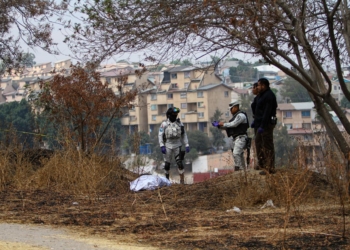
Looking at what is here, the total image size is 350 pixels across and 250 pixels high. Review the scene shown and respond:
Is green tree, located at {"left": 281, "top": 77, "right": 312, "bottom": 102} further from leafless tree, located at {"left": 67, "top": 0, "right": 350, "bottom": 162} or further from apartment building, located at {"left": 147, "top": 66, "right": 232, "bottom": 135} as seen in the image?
leafless tree, located at {"left": 67, "top": 0, "right": 350, "bottom": 162}

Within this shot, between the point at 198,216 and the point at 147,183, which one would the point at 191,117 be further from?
the point at 198,216

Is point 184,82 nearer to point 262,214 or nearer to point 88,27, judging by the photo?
point 88,27

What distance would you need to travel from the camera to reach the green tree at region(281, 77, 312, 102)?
42156 mm

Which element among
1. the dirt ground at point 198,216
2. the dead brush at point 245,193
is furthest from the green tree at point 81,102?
the dead brush at point 245,193

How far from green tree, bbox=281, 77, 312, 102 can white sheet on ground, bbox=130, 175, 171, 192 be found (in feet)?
94.5

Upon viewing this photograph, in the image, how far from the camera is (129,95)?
18.0m

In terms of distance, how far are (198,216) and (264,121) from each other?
118 inches

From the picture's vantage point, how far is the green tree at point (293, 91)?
42.2m

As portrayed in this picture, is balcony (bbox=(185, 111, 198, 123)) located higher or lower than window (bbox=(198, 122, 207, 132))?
higher

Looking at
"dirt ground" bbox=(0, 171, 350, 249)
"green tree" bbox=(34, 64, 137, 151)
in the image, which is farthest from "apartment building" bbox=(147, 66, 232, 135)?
"dirt ground" bbox=(0, 171, 350, 249)

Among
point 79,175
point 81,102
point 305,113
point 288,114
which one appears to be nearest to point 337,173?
point 79,175

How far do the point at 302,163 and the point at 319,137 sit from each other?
291 cm

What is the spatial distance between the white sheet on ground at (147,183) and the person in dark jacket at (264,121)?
6.68 feet

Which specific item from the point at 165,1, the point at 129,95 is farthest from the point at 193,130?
the point at 165,1
